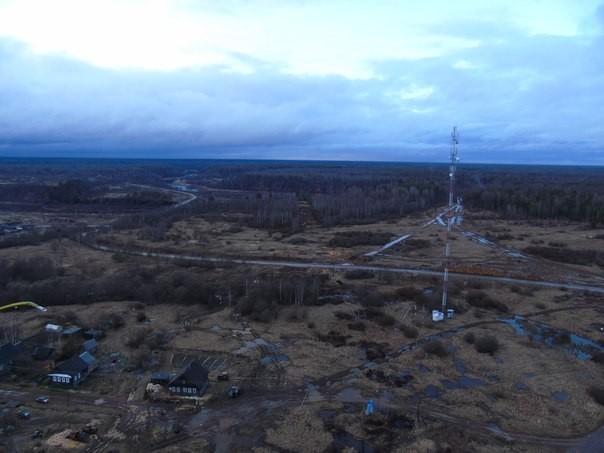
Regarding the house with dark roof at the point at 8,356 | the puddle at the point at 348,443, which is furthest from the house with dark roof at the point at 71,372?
the puddle at the point at 348,443

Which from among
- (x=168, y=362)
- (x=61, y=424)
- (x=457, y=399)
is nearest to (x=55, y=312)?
(x=168, y=362)

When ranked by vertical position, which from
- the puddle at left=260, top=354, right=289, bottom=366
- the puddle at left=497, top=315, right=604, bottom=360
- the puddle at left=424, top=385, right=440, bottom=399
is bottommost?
the puddle at left=260, top=354, right=289, bottom=366

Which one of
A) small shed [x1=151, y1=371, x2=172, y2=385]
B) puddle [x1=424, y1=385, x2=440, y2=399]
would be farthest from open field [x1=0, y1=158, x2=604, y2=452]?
small shed [x1=151, y1=371, x2=172, y2=385]

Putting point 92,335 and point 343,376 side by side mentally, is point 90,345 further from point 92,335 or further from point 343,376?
point 343,376

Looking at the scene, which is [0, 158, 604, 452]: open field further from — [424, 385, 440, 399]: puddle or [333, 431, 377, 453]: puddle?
[424, 385, 440, 399]: puddle

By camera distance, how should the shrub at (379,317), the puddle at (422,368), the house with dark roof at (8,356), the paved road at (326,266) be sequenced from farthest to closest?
the paved road at (326,266) < the shrub at (379,317) < the puddle at (422,368) < the house with dark roof at (8,356)

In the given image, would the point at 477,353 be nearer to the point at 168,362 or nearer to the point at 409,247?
the point at 168,362

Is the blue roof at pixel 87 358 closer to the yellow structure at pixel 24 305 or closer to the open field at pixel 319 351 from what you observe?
the open field at pixel 319 351
